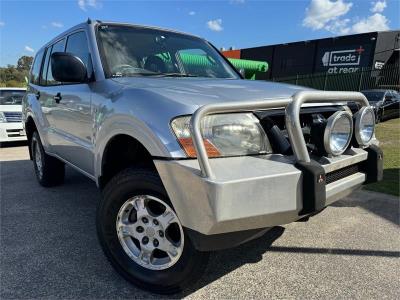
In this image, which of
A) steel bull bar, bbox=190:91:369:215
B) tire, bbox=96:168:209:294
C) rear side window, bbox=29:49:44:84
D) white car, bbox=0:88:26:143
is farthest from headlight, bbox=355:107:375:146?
white car, bbox=0:88:26:143

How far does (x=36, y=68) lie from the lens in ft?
18.2

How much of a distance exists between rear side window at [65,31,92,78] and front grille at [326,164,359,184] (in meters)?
2.15

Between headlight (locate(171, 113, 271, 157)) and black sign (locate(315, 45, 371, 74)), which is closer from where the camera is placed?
headlight (locate(171, 113, 271, 157))

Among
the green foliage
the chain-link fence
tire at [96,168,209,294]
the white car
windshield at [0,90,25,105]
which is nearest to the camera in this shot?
tire at [96,168,209,294]

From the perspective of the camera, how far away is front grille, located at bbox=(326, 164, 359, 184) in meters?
2.47

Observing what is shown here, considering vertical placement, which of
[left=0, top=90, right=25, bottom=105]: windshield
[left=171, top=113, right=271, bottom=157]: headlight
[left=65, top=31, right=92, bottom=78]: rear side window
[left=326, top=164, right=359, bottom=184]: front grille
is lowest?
[left=0, top=90, right=25, bottom=105]: windshield

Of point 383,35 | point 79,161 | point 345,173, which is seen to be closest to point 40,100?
point 79,161

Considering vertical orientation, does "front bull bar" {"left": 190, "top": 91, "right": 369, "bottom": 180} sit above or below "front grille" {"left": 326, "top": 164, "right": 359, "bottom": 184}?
above

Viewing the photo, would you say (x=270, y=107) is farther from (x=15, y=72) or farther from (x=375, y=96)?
(x=15, y=72)

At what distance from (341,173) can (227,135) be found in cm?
91

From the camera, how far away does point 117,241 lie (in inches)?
105

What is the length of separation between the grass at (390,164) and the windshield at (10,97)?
385 inches

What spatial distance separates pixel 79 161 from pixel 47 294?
56.5 inches

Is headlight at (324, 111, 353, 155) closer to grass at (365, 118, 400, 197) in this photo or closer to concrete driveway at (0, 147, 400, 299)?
concrete driveway at (0, 147, 400, 299)
